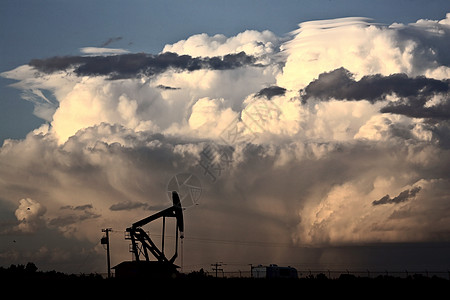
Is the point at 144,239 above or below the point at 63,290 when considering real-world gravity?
above

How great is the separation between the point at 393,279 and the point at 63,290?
139 ft

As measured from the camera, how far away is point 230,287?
267 ft

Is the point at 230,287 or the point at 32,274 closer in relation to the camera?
the point at 230,287

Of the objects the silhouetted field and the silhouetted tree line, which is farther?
the silhouetted tree line

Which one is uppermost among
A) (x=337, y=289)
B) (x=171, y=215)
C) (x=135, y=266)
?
(x=171, y=215)

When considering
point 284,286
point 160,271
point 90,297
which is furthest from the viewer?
point 160,271

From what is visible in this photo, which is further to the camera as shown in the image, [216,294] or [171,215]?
[171,215]

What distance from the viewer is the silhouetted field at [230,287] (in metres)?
74.4

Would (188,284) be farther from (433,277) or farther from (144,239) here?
(433,277)

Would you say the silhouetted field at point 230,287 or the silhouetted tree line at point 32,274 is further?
the silhouetted tree line at point 32,274

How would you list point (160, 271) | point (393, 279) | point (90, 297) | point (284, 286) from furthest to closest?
point (160, 271)
point (393, 279)
point (284, 286)
point (90, 297)

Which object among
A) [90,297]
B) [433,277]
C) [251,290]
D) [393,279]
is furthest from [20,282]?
[433,277]

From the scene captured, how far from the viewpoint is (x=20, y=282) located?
84.6 metres

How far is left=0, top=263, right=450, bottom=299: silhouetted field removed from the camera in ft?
244
